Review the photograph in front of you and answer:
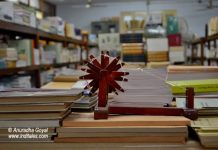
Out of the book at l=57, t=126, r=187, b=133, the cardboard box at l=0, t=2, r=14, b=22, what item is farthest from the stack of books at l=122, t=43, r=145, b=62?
the book at l=57, t=126, r=187, b=133

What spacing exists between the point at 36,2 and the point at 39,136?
8.60 meters

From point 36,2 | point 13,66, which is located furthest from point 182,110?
point 36,2

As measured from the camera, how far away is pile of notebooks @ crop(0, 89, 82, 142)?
0.83 meters

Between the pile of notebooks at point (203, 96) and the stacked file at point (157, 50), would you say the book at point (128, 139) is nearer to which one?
the pile of notebooks at point (203, 96)

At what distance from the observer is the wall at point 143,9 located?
1028cm

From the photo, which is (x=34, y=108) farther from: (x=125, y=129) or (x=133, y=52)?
(x=133, y=52)

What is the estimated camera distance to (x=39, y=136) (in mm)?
826

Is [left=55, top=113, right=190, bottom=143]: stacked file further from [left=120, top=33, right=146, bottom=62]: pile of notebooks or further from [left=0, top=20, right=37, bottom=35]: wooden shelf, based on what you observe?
[left=120, top=33, right=146, bottom=62]: pile of notebooks

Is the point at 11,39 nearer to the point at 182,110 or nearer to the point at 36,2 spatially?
the point at 182,110

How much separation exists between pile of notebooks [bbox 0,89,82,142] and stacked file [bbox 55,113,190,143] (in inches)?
1.3

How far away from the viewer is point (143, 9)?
34.3ft

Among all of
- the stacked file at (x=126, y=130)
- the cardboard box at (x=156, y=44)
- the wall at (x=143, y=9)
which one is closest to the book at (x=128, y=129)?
the stacked file at (x=126, y=130)

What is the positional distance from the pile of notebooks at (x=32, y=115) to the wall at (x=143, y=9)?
985 cm

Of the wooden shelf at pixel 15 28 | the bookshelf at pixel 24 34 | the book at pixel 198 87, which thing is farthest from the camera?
the bookshelf at pixel 24 34
